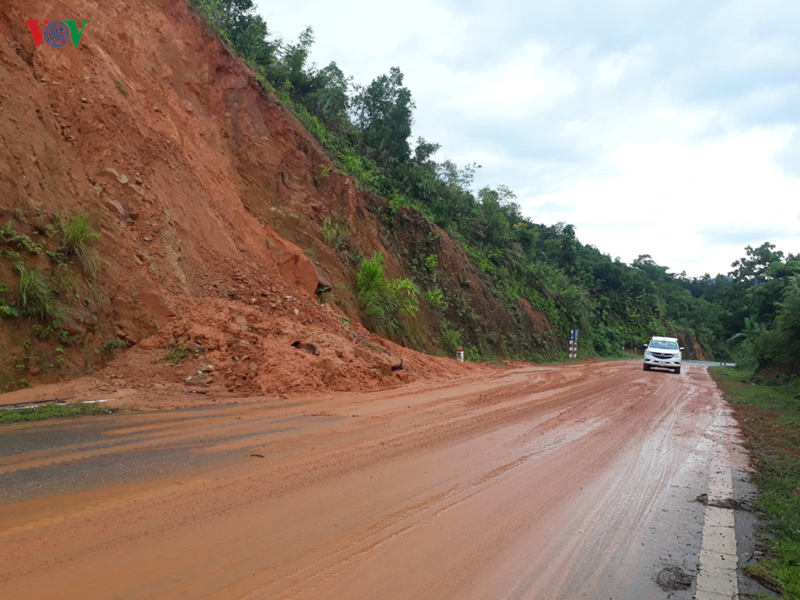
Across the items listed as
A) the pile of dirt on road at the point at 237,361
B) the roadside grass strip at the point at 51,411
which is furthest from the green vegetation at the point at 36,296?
the roadside grass strip at the point at 51,411


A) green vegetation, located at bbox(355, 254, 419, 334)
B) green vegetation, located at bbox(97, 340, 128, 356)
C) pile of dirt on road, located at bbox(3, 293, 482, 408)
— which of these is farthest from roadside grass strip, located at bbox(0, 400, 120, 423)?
green vegetation, located at bbox(355, 254, 419, 334)

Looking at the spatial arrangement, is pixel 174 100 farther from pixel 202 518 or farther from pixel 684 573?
pixel 684 573

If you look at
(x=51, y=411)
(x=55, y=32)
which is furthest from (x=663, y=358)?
(x=55, y=32)

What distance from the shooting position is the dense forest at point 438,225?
19.7m

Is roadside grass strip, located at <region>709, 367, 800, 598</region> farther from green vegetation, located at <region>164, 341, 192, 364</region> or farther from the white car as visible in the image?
the white car

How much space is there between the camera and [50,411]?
6.84 metres

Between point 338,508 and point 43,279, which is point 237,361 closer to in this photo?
point 43,279

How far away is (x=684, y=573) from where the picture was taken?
12.0ft

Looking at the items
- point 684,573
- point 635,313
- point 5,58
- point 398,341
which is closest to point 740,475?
point 684,573

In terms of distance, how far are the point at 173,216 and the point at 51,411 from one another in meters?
7.55

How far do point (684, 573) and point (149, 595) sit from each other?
3.63 meters

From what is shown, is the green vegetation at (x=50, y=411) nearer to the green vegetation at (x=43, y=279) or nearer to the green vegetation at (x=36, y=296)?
the green vegetation at (x=43, y=279)

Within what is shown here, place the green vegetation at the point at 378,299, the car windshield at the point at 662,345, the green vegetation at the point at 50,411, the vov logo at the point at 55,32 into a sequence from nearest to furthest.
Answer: the green vegetation at the point at 50,411
the vov logo at the point at 55,32
the green vegetation at the point at 378,299
the car windshield at the point at 662,345

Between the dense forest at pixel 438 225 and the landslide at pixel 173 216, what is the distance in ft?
5.84
